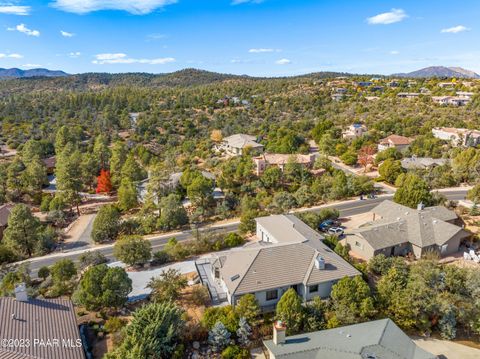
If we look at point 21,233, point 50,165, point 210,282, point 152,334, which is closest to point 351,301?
point 210,282

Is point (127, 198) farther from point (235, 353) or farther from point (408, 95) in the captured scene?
point (408, 95)

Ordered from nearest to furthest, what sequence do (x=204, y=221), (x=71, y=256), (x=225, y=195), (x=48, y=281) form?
(x=48, y=281) < (x=71, y=256) < (x=204, y=221) < (x=225, y=195)

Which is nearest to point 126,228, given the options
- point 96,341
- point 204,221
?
point 204,221

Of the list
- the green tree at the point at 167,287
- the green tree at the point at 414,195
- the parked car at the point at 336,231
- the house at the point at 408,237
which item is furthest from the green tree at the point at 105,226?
the green tree at the point at 414,195

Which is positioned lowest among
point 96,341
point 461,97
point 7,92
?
point 96,341

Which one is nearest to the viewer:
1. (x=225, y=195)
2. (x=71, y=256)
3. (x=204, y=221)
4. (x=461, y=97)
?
(x=71, y=256)

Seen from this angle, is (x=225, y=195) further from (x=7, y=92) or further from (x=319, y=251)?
(x=7, y=92)

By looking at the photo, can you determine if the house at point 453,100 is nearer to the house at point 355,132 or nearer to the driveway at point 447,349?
the house at point 355,132
